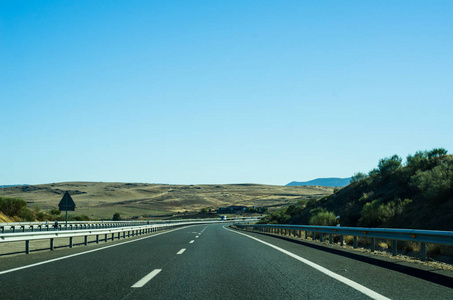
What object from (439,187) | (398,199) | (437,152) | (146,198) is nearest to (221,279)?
(439,187)

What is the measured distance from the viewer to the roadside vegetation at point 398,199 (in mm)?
21422

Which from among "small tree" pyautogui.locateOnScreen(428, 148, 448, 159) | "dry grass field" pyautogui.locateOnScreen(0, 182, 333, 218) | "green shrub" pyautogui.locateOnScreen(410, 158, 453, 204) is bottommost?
"dry grass field" pyautogui.locateOnScreen(0, 182, 333, 218)

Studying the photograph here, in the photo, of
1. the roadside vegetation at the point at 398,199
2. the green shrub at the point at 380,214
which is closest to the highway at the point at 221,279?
the roadside vegetation at the point at 398,199

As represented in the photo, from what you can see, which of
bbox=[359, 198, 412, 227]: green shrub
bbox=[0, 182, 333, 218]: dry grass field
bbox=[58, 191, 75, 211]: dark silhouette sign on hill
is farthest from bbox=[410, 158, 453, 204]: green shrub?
bbox=[0, 182, 333, 218]: dry grass field

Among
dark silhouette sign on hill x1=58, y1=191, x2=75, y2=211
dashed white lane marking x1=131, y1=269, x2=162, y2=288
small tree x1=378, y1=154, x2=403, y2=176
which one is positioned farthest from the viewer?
small tree x1=378, y1=154, x2=403, y2=176

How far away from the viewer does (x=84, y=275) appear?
338 inches

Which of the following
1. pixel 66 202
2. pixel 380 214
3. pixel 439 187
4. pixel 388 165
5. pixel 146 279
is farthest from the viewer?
pixel 388 165

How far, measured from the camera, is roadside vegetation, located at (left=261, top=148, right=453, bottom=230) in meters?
A: 21.4

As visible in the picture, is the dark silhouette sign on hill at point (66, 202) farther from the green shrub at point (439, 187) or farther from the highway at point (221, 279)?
the green shrub at point (439, 187)

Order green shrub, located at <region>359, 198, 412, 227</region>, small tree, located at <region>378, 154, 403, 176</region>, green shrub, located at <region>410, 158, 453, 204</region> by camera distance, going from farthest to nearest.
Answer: small tree, located at <region>378, 154, 403, 176</region> → green shrub, located at <region>359, 198, 412, 227</region> → green shrub, located at <region>410, 158, 453, 204</region>

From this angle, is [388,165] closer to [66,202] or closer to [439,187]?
[439,187]

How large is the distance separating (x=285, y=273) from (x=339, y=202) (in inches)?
1306

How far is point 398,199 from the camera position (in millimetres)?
27281

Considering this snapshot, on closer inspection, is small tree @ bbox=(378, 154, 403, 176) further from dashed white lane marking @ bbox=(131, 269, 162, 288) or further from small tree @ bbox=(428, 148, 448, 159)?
dashed white lane marking @ bbox=(131, 269, 162, 288)
